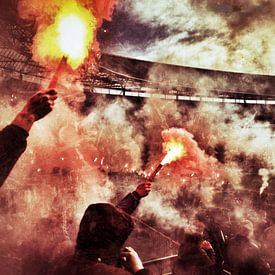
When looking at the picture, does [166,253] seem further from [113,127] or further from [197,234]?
[113,127]

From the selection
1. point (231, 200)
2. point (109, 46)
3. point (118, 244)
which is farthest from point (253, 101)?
point (118, 244)

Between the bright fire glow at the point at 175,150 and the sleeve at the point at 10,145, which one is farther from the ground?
the bright fire glow at the point at 175,150

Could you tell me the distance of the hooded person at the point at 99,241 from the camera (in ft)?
5.65

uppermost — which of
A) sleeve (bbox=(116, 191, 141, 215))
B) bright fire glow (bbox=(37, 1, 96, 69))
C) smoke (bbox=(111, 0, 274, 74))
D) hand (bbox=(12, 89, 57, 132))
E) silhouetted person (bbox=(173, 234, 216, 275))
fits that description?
smoke (bbox=(111, 0, 274, 74))

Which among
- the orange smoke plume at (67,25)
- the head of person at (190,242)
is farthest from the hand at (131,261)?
the head of person at (190,242)

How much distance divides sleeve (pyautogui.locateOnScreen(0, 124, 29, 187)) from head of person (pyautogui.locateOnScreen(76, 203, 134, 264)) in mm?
453

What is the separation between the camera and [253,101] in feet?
50.1

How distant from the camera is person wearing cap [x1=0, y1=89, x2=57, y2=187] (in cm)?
168

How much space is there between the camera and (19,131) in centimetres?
171

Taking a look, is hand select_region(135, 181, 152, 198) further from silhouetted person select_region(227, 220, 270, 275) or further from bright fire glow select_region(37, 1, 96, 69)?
silhouetted person select_region(227, 220, 270, 275)

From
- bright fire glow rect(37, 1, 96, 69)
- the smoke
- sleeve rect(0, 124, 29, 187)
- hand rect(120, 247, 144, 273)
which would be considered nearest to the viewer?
sleeve rect(0, 124, 29, 187)

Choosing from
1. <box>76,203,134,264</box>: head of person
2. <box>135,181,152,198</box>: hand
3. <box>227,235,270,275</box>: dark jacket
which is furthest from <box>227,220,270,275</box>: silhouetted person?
<box>76,203,134,264</box>: head of person

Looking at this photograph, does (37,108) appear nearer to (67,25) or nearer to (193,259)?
(67,25)

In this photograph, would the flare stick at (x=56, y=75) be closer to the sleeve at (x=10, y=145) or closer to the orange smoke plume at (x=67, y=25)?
the sleeve at (x=10, y=145)
